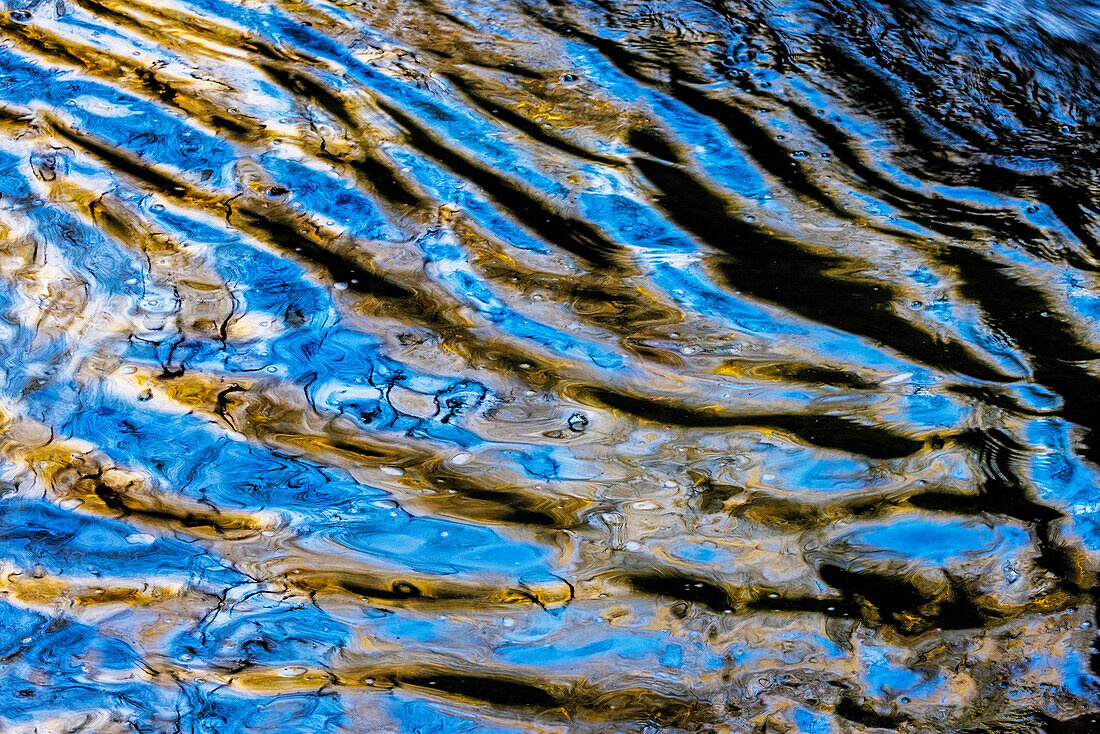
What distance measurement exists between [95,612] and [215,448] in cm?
41

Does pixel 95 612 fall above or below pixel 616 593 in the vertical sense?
below

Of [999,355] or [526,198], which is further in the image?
[526,198]

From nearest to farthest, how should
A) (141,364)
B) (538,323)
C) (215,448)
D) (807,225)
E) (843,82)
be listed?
(215,448) < (141,364) < (538,323) < (807,225) < (843,82)

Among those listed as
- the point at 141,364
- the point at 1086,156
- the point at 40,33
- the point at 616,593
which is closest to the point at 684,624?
the point at 616,593

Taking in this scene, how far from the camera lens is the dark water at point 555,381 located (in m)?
1.68

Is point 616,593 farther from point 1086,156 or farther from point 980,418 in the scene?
point 1086,156

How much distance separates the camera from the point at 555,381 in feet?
7.31

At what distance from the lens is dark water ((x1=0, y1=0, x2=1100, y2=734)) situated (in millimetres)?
1682

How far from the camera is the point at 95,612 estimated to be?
5.74ft

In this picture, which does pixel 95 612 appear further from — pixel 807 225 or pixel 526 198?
pixel 807 225


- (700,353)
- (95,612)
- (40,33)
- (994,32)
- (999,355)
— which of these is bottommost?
(95,612)

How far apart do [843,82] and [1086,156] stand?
2.52 feet

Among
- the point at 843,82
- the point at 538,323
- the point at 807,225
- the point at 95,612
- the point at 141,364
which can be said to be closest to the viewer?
the point at 95,612

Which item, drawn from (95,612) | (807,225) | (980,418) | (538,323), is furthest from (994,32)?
(95,612)
